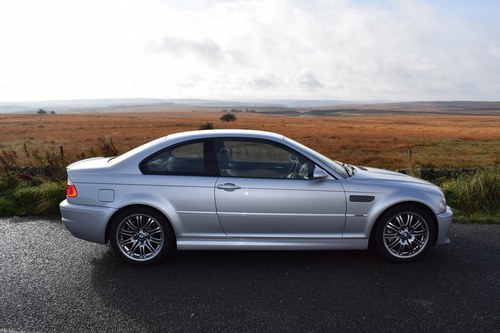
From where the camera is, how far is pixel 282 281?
12.8ft

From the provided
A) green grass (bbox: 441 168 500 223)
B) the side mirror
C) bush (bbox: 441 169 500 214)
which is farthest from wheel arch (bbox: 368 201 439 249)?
bush (bbox: 441 169 500 214)

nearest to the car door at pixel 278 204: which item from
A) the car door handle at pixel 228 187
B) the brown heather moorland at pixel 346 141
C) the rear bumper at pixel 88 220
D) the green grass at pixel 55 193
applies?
the car door handle at pixel 228 187

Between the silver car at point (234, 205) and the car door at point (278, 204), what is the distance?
0.01 m

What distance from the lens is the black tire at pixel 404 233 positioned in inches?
169

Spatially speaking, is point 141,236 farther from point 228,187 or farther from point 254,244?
point 254,244

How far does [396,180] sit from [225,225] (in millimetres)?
1962

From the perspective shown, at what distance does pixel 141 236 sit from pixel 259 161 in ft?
5.04

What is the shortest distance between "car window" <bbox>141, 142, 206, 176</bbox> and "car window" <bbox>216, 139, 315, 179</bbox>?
0.70 feet

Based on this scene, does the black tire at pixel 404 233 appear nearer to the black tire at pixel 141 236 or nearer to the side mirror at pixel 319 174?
the side mirror at pixel 319 174

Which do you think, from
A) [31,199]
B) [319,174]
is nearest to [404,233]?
[319,174]

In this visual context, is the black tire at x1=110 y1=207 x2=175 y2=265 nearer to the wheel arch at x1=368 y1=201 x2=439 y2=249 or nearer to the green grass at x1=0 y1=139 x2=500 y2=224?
the wheel arch at x1=368 y1=201 x2=439 y2=249

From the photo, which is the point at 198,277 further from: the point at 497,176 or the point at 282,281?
the point at 497,176

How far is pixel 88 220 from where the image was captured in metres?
4.22

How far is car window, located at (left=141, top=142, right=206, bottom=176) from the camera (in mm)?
4238
